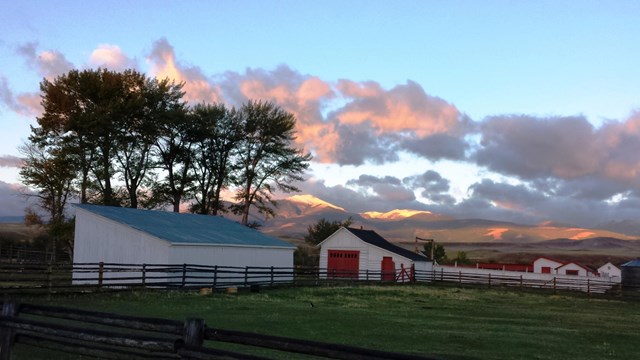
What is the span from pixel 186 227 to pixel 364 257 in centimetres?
2248

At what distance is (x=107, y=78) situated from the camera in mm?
63656

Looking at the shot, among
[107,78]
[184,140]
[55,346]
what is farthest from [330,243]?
[55,346]

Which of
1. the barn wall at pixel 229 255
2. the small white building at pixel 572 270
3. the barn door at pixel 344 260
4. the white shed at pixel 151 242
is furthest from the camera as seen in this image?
the small white building at pixel 572 270

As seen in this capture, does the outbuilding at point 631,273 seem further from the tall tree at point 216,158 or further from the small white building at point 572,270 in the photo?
the tall tree at point 216,158

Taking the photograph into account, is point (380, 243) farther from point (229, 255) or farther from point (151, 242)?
point (151, 242)

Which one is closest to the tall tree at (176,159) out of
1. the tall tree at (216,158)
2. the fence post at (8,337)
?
the tall tree at (216,158)

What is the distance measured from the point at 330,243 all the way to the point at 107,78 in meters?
27.4

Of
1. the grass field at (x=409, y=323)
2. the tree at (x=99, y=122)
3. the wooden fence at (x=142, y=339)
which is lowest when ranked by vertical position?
the grass field at (x=409, y=323)

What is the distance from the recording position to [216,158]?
73.7 meters

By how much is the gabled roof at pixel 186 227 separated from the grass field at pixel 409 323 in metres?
8.27

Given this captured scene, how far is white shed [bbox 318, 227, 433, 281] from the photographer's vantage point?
201 feet

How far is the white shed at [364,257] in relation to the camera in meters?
61.3

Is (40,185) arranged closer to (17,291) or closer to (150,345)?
(17,291)

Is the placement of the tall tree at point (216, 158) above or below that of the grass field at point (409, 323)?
above
